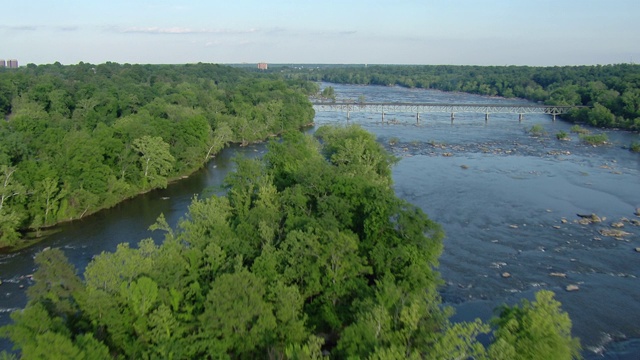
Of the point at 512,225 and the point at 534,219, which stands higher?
the point at 534,219

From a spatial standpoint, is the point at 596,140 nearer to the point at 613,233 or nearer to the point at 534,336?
the point at 613,233

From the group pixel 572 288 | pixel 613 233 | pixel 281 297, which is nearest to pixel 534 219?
pixel 613 233

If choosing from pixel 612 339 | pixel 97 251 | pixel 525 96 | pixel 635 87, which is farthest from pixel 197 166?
pixel 525 96

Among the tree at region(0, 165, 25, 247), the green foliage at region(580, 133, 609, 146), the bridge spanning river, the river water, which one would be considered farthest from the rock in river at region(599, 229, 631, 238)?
the bridge spanning river

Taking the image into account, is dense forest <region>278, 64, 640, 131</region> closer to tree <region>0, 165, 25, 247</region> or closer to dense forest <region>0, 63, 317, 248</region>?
dense forest <region>0, 63, 317, 248</region>

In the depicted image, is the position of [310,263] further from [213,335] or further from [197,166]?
[197,166]

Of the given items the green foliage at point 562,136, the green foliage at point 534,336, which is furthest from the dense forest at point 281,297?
the green foliage at point 562,136
